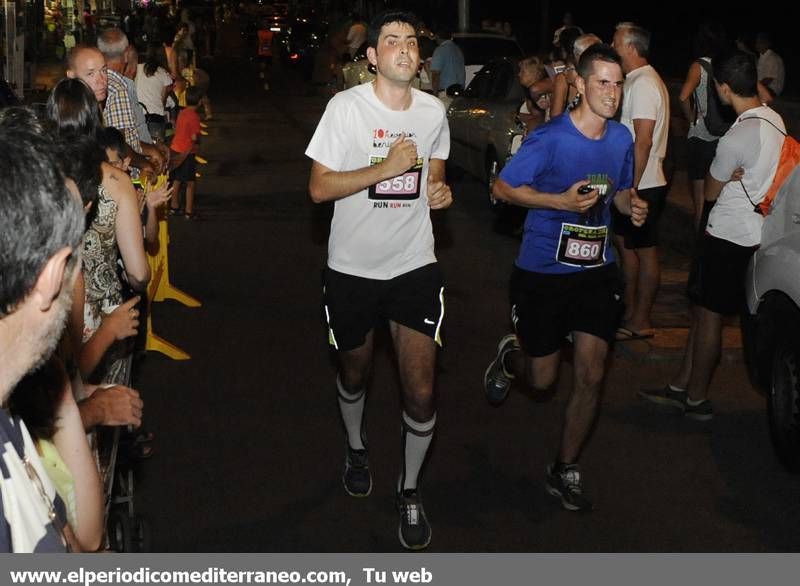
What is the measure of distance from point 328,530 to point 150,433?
4.98 ft

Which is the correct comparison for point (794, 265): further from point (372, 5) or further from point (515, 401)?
point (372, 5)

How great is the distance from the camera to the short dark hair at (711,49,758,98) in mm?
6820

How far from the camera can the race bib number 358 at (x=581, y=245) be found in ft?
20.2

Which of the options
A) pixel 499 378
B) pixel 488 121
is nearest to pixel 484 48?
pixel 488 121

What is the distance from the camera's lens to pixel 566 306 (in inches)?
245

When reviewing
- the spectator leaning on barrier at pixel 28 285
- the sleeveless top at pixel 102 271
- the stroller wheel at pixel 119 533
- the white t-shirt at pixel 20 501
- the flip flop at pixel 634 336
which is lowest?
the flip flop at pixel 634 336

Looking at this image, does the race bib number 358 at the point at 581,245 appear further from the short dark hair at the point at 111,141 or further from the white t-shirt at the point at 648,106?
the white t-shirt at the point at 648,106

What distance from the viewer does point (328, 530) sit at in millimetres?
5926

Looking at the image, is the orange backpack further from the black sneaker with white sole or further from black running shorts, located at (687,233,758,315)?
the black sneaker with white sole

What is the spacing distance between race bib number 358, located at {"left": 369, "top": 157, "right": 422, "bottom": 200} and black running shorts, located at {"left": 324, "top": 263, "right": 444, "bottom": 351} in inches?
14.1

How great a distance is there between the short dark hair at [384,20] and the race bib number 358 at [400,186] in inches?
23.2

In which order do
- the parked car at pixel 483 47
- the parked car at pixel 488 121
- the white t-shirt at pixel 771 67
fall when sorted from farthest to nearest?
the parked car at pixel 483 47, the white t-shirt at pixel 771 67, the parked car at pixel 488 121

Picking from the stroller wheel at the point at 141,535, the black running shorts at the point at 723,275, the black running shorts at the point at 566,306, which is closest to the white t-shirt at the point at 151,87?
the black running shorts at the point at 723,275

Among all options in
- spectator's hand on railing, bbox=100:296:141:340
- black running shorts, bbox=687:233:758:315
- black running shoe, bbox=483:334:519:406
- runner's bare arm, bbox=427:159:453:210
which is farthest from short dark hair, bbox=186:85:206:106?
spectator's hand on railing, bbox=100:296:141:340
